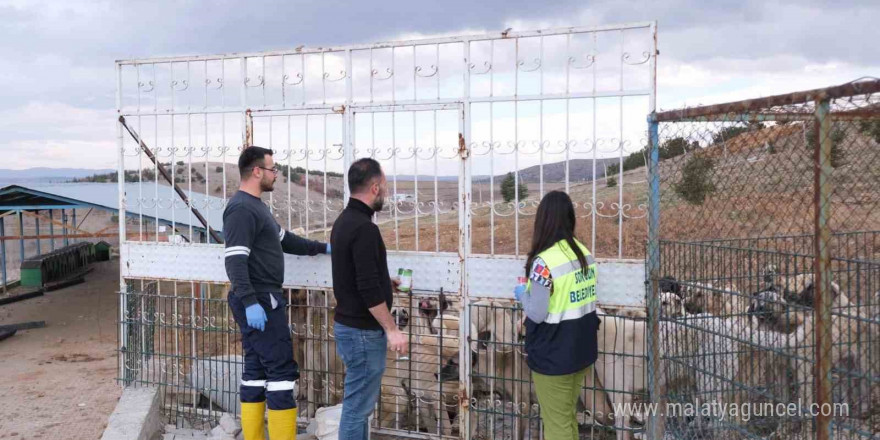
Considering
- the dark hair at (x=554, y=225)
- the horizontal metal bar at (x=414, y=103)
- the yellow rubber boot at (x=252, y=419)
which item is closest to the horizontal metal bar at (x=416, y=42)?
the horizontal metal bar at (x=414, y=103)

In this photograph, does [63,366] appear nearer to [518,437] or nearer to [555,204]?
[518,437]

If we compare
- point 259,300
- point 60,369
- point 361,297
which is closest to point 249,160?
point 259,300

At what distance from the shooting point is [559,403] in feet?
12.1

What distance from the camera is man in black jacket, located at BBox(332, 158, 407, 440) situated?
12.5 feet

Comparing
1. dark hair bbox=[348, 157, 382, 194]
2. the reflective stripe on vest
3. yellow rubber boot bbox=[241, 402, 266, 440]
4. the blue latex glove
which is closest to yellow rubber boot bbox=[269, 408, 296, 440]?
yellow rubber boot bbox=[241, 402, 266, 440]

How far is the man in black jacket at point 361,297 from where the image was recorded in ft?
12.5

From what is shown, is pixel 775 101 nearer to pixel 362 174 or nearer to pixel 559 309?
pixel 559 309

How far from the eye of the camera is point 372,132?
16.5 ft

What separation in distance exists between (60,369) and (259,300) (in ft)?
18.5

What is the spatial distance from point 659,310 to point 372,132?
2472 millimetres

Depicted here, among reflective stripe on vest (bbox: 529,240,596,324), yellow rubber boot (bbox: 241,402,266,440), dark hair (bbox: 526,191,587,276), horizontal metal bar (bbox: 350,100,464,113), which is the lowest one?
yellow rubber boot (bbox: 241,402,266,440)

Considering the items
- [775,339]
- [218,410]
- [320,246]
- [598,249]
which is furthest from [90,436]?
[598,249]

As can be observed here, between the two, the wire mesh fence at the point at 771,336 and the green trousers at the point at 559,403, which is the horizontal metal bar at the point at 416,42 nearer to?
the wire mesh fence at the point at 771,336

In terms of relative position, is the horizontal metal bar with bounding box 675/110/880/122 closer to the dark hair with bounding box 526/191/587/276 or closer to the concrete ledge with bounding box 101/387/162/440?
the dark hair with bounding box 526/191/587/276
